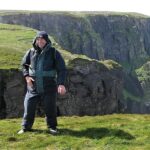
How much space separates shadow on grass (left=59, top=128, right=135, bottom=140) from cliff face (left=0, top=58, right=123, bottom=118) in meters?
74.7

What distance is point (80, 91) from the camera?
427 ft

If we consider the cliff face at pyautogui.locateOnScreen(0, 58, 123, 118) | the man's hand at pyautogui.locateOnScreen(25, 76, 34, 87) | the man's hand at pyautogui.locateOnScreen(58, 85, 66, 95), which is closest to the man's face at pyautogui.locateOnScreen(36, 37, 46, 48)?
the man's hand at pyautogui.locateOnScreen(25, 76, 34, 87)

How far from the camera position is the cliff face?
108 meters

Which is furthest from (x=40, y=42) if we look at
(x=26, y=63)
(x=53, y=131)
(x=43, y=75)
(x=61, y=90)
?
(x=53, y=131)

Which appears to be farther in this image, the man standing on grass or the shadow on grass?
the shadow on grass

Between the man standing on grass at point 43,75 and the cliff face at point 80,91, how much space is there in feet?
248

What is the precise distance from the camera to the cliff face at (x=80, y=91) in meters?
108

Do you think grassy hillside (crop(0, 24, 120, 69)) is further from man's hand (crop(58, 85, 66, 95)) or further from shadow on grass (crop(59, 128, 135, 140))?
man's hand (crop(58, 85, 66, 95))

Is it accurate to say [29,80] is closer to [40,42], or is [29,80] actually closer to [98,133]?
[40,42]

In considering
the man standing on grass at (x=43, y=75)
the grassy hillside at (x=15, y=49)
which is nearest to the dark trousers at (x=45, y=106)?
the man standing on grass at (x=43, y=75)

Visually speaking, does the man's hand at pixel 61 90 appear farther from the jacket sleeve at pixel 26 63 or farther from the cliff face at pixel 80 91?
the cliff face at pixel 80 91

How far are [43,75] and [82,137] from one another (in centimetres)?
343

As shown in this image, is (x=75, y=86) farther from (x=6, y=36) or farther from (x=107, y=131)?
(x=107, y=131)

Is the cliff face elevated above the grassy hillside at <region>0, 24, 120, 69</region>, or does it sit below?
below
